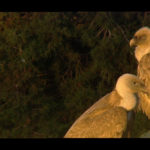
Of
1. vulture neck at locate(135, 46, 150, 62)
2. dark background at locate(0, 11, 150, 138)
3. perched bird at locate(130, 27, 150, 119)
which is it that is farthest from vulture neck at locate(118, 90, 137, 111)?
dark background at locate(0, 11, 150, 138)

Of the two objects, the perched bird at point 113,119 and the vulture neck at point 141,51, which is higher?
the vulture neck at point 141,51

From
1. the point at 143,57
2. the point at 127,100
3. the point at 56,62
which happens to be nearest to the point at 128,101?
the point at 127,100

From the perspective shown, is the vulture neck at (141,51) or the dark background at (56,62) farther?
the dark background at (56,62)

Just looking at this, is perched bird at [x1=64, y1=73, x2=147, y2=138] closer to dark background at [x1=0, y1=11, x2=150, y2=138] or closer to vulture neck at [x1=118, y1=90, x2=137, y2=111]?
vulture neck at [x1=118, y1=90, x2=137, y2=111]

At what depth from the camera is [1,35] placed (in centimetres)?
426

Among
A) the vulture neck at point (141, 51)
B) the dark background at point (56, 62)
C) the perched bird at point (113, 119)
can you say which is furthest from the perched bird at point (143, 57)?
the perched bird at point (113, 119)

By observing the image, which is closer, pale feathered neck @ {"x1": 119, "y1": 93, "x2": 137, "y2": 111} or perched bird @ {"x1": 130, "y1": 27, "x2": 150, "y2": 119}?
pale feathered neck @ {"x1": 119, "y1": 93, "x2": 137, "y2": 111}

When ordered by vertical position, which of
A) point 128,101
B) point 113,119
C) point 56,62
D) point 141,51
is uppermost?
point 141,51

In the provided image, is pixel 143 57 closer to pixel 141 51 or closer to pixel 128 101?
pixel 141 51

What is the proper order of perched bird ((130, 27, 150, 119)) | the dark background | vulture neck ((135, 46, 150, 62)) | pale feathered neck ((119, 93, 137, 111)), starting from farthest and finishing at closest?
1. the dark background
2. vulture neck ((135, 46, 150, 62))
3. perched bird ((130, 27, 150, 119))
4. pale feathered neck ((119, 93, 137, 111))

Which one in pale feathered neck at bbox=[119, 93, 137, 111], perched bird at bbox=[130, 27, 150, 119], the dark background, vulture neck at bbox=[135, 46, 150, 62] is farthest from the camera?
the dark background

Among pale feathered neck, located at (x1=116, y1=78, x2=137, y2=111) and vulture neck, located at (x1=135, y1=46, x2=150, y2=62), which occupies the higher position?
vulture neck, located at (x1=135, y1=46, x2=150, y2=62)

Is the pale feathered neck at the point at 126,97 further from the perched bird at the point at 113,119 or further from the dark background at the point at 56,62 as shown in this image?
the dark background at the point at 56,62

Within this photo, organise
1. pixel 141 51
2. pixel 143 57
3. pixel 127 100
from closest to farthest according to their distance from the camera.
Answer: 1. pixel 127 100
2. pixel 143 57
3. pixel 141 51
